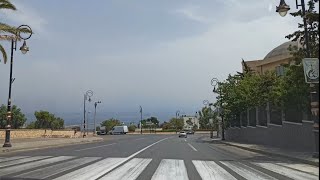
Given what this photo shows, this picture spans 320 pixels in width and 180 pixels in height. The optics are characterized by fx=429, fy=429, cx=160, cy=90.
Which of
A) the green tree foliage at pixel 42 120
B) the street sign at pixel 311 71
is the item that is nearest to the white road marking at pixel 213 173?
the street sign at pixel 311 71

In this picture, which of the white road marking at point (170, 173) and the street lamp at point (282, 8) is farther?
the street lamp at point (282, 8)

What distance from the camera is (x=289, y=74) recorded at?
22.5 m

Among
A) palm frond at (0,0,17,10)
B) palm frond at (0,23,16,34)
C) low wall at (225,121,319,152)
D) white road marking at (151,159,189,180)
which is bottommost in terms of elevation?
white road marking at (151,159,189,180)

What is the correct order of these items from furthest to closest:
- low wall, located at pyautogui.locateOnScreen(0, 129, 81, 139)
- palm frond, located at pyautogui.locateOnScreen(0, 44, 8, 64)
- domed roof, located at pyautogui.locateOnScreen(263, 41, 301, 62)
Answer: domed roof, located at pyautogui.locateOnScreen(263, 41, 301, 62) → low wall, located at pyautogui.locateOnScreen(0, 129, 81, 139) → palm frond, located at pyautogui.locateOnScreen(0, 44, 8, 64)

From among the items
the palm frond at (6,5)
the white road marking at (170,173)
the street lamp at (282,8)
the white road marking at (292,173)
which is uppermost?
the palm frond at (6,5)

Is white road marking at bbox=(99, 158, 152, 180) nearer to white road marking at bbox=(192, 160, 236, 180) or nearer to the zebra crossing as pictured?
the zebra crossing

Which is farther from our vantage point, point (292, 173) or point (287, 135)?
point (287, 135)

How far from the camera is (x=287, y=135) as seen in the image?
28.5 meters

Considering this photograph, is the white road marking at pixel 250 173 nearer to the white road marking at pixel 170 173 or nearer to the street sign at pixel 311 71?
the white road marking at pixel 170 173

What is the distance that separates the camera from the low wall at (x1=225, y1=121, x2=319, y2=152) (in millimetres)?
24188

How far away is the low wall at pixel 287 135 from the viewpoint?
79.4 feet

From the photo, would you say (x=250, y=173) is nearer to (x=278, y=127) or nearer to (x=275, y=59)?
(x=278, y=127)

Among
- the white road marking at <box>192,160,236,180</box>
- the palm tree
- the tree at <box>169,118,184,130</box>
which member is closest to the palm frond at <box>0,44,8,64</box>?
the palm tree

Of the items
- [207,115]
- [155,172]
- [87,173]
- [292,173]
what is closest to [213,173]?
[155,172]
